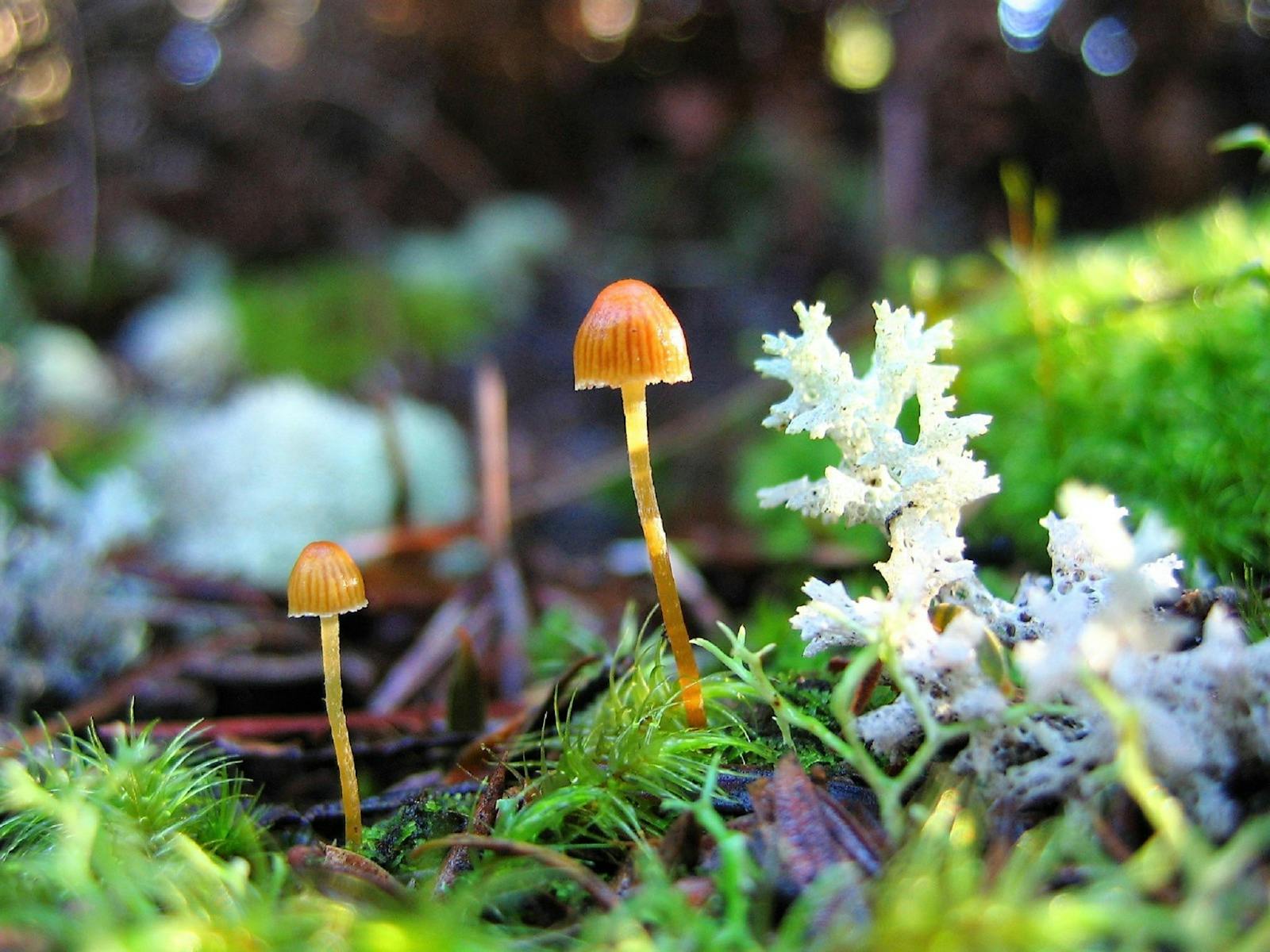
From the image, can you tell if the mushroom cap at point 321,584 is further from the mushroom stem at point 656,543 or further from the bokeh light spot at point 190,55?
the bokeh light spot at point 190,55

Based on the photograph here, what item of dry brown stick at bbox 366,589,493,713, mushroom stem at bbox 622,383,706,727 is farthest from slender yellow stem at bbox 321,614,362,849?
dry brown stick at bbox 366,589,493,713

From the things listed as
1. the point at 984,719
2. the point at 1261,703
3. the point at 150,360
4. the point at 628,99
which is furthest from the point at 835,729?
the point at 628,99

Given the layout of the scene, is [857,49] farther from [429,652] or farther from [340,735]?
[340,735]

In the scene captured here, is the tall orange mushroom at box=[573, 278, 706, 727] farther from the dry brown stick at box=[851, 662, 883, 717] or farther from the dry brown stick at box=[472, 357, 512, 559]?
the dry brown stick at box=[472, 357, 512, 559]

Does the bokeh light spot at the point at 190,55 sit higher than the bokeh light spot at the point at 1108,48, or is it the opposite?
the bokeh light spot at the point at 190,55

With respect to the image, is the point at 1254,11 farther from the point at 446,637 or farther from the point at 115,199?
the point at 115,199

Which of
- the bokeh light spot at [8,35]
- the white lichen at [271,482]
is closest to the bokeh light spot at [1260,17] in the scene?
the white lichen at [271,482]
